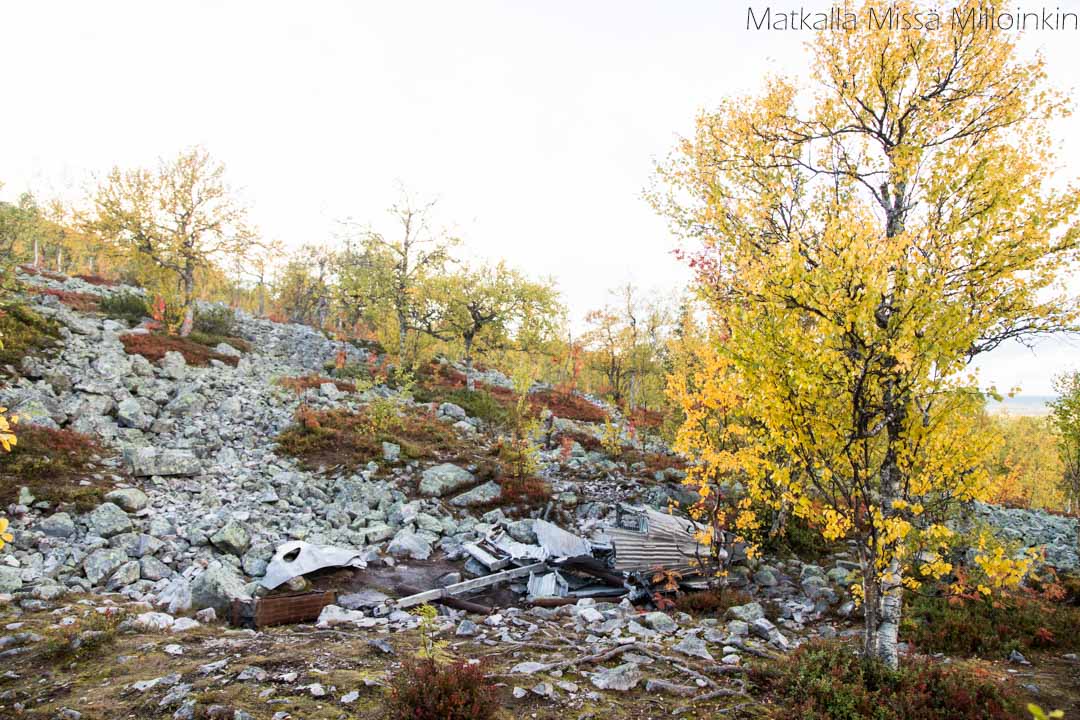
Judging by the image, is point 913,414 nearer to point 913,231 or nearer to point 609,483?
point 913,231

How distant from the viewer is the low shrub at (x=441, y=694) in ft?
16.8

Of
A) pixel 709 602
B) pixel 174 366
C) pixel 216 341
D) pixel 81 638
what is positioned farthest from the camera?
pixel 216 341

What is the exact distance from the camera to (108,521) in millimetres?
10148

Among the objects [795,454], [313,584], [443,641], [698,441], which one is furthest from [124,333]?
[795,454]

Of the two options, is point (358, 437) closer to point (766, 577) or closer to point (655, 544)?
point (655, 544)

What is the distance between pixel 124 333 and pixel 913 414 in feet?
85.7

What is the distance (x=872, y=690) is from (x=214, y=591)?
370 inches

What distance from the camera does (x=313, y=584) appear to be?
991cm

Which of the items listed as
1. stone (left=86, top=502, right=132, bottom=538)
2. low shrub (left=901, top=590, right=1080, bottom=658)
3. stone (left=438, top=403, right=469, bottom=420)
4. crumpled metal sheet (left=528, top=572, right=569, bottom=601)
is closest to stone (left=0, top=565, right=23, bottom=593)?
stone (left=86, top=502, right=132, bottom=538)

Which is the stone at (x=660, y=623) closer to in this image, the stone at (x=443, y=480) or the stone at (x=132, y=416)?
the stone at (x=443, y=480)

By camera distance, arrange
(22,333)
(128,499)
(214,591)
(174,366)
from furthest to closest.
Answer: (174,366), (22,333), (128,499), (214,591)

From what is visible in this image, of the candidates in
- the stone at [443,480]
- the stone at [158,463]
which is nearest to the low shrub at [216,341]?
the stone at [158,463]

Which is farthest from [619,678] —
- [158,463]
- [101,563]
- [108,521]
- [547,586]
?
[158,463]

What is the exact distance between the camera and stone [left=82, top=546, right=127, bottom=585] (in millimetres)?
8797
